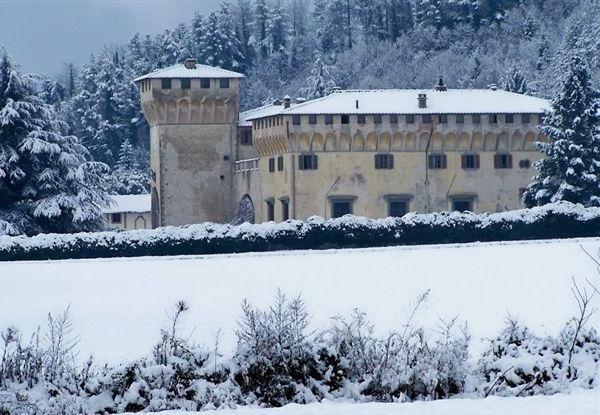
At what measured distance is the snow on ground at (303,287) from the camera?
88.2 ft

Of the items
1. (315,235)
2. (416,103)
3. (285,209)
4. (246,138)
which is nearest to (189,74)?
(246,138)

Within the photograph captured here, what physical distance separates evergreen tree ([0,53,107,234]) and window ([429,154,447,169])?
14.1m

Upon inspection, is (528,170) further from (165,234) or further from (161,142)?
(165,234)

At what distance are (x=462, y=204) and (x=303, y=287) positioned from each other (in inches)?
1064

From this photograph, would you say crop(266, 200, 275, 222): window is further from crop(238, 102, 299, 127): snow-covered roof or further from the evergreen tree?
the evergreen tree

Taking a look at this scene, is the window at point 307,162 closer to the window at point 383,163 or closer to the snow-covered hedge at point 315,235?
the window at point 383,163

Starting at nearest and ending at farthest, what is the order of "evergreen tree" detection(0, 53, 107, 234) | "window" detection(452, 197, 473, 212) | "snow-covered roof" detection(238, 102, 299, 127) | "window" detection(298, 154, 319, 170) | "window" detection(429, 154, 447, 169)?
"evergreen tree" detection(0, 53, 107, 234) → "window" detection(298, 154, 319, 170) → "window" detection(452, 197, 473, 212) → "window" detection(429, 154, 447, 169) → "snow-covered roof" detection(238, 102, 299, 127)

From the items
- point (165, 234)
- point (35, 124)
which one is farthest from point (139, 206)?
point (165, 234)

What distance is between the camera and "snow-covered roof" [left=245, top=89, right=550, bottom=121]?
2322 inches

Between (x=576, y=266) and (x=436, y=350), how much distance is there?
14941 mm

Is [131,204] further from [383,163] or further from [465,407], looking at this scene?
[465,407]

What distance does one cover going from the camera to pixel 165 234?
4028 cm

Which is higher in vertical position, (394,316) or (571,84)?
(571,84)

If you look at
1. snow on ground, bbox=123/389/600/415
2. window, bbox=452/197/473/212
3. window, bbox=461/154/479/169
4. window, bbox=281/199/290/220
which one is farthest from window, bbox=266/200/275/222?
snow on ground, bbox=123/389/600/415
